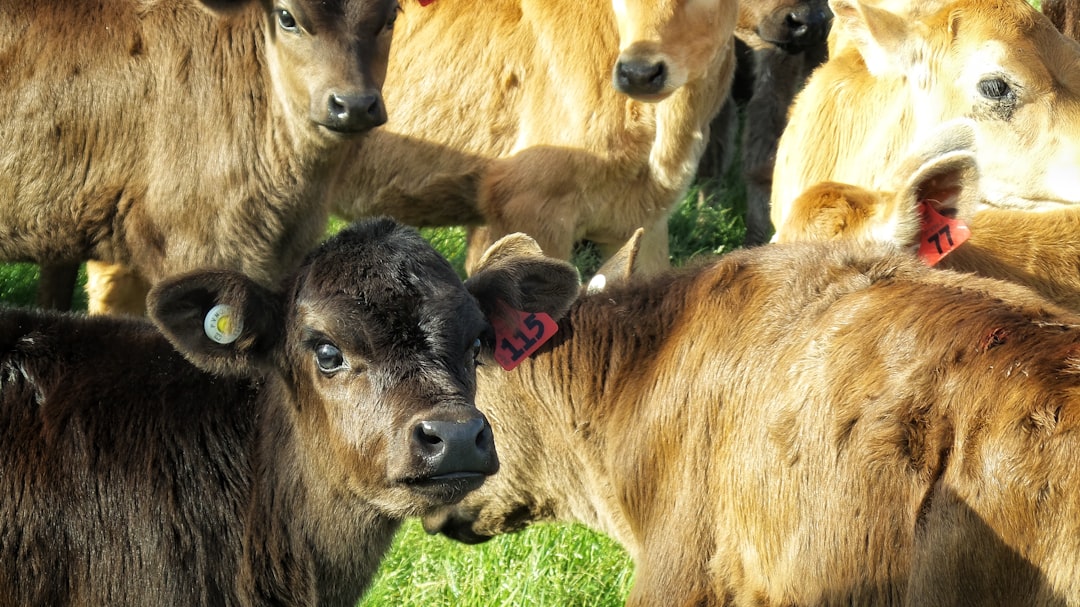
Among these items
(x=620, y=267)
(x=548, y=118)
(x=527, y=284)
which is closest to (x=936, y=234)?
(x=620, y=267)

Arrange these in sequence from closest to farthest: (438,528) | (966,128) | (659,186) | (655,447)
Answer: (655,447), (438,528), (966,128), (659,186)

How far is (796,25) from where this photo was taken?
27.7 ft

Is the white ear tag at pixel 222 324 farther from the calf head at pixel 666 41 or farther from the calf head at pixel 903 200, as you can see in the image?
the calf head at pixel 666 41

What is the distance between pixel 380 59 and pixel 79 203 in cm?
161

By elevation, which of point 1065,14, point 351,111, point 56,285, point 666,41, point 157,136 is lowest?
point 56,285

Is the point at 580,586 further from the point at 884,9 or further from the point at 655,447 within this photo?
the point at 884,9

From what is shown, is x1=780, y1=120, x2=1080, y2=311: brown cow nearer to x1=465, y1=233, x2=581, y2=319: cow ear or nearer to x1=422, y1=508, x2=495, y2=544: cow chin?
x1=465, y1=233, x2=581, y2=319: cow ear

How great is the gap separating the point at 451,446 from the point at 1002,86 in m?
3.67

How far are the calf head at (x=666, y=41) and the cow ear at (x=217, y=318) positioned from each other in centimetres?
359

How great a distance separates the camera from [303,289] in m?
3.99

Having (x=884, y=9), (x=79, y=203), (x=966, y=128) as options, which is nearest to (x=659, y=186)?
(x=884, y=9)

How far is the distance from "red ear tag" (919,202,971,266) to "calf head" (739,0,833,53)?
11.9 ft

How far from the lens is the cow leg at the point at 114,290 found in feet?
25.4

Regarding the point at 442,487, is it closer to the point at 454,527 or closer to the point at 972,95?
the point at 454,527
